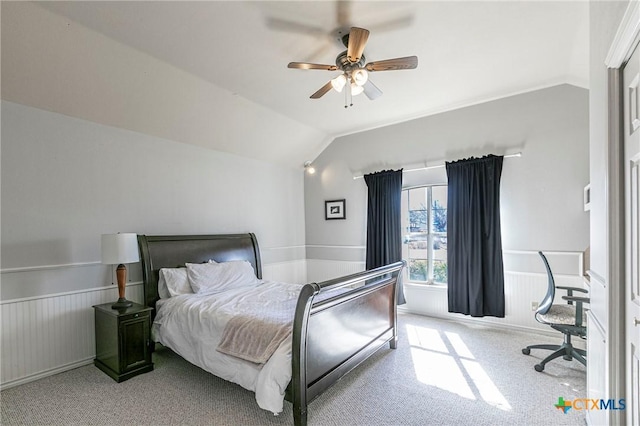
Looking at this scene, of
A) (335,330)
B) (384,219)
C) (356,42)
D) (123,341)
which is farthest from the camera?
(384,219)

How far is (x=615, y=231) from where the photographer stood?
147cm

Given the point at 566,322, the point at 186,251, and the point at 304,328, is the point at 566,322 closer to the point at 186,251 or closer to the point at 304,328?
the point at 304,328

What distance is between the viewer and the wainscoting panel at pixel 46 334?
2697 mm

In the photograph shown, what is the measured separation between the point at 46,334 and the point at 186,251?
1.50 m

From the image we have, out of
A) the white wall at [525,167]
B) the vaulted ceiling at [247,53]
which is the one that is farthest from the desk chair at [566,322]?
the vaulted ceiling at [247,53]

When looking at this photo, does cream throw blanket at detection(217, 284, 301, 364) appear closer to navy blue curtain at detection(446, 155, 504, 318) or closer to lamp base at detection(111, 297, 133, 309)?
lamp base at detection(111, 297, 133, 309)

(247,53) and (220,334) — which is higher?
(247,53)

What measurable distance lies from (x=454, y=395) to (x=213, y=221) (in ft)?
11.9

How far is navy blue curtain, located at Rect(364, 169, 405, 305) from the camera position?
186 inches

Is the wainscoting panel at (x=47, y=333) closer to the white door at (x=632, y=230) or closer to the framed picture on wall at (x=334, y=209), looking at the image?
the framed picture on wall at (x=334, y=209)

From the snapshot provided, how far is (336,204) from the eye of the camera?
552 cm

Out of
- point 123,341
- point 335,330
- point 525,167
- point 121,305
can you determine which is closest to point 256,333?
point 335,330

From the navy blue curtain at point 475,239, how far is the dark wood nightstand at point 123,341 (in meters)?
3.77

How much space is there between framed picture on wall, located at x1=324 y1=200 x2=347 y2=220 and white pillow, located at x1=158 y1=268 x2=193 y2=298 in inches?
111
